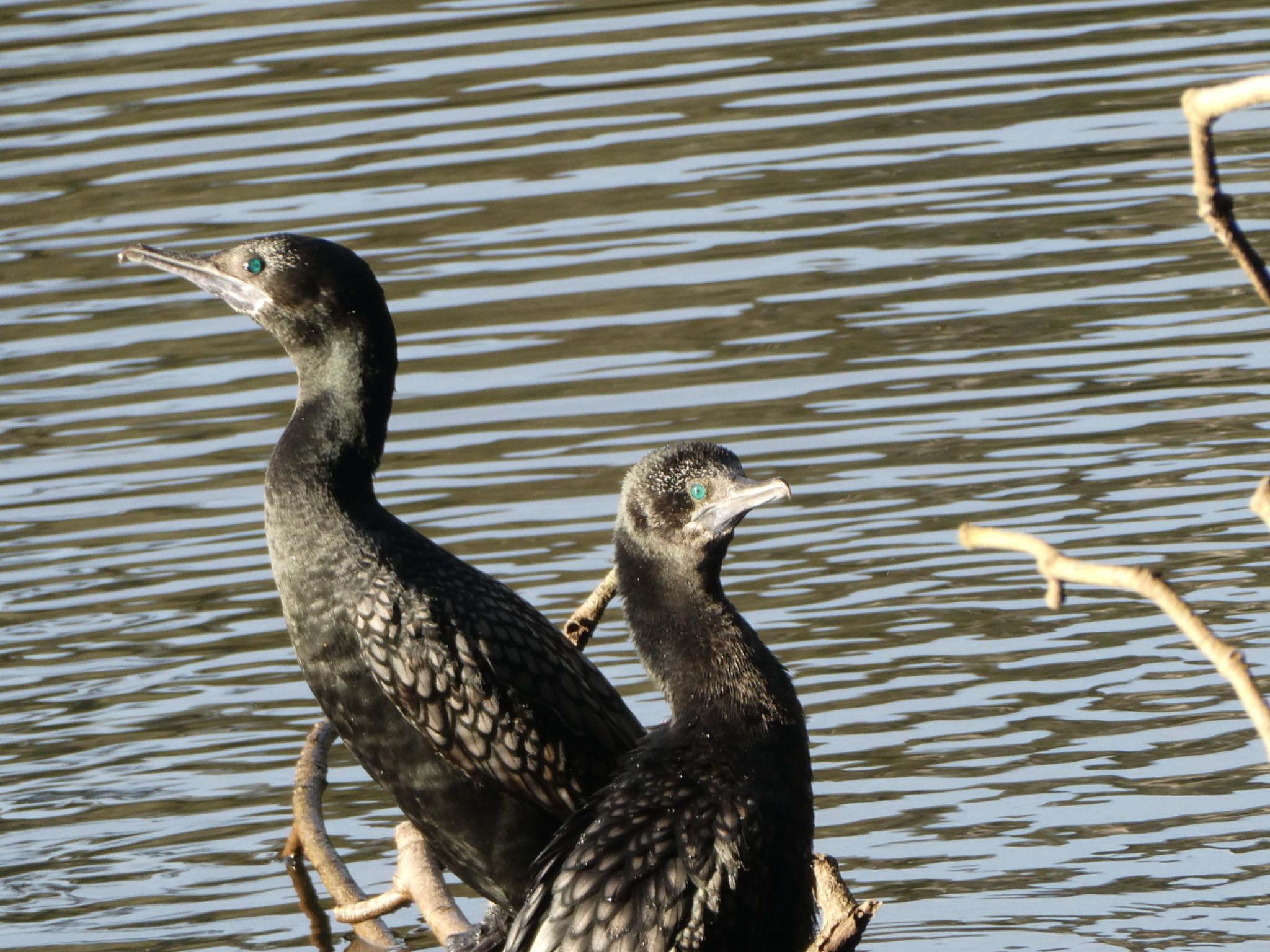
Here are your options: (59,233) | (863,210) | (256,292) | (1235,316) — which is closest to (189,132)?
(59,233)

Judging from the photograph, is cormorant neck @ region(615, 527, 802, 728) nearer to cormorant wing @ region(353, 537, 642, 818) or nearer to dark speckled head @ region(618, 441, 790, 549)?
dark speckled head @ region(618, 441, 790, 549)

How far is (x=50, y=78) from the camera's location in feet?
44.6

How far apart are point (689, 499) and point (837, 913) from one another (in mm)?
1024

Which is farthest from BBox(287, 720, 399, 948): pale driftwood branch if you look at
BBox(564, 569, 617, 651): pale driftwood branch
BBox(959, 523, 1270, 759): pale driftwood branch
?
BBox(959, 523, 1270, 759): pale driftwood branch

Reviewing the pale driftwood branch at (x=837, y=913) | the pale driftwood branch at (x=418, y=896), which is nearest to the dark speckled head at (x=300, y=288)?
the pale driftwood branch at (x=418, y=896)

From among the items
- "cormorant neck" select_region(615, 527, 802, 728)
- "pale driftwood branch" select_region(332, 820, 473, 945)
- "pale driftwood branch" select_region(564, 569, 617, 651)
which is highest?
"cormorant neck" select_region(615, 527, 802, 728)

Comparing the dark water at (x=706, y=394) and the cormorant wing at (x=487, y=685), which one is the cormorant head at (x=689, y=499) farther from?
the dark water at (x=706, y=394)

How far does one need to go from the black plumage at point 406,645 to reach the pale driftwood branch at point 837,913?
0.89m

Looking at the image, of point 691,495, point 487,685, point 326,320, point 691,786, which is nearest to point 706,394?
point 326,320

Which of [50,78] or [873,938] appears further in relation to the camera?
[50,78]

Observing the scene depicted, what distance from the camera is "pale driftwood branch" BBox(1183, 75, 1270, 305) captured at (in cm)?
196

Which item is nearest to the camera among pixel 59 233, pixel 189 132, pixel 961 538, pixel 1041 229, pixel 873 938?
pixel 961 538

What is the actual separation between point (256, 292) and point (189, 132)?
758 cm

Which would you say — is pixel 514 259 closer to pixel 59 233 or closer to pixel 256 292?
pixel 59 233
